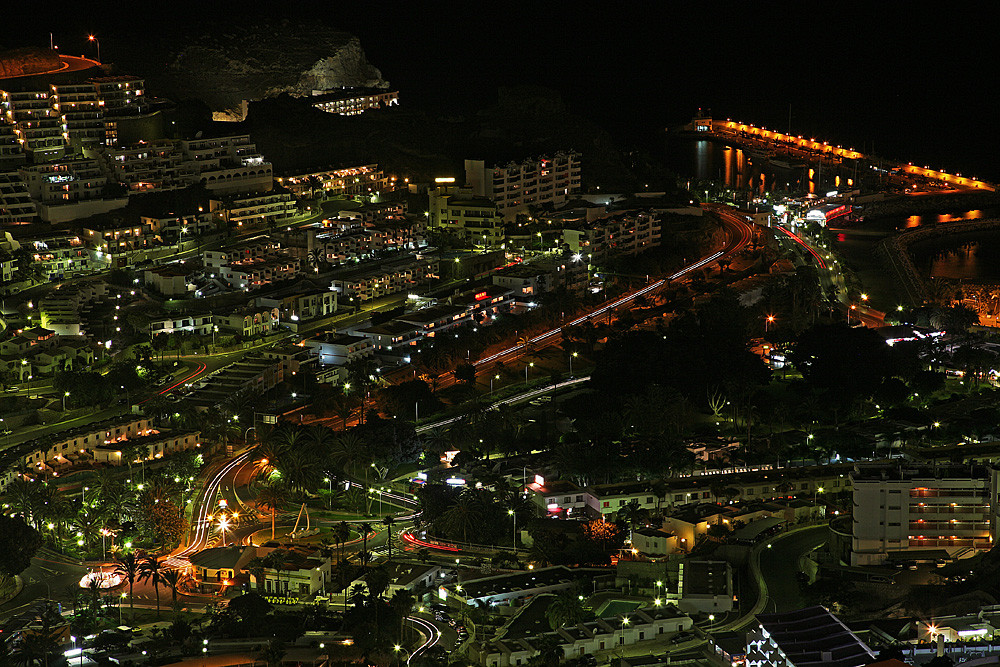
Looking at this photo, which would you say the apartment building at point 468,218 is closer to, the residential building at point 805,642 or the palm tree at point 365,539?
the palm tree at point 365,539

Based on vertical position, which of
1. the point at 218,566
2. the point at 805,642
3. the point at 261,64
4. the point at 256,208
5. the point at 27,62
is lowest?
the point at 218,566

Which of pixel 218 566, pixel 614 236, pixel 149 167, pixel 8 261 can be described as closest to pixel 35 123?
pixel 149 167

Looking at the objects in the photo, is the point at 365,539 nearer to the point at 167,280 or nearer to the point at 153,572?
the point at 153,572

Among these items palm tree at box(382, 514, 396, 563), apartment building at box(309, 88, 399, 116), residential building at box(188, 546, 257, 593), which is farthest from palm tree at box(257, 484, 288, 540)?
apartment building at box(309, 88, 399, 116)

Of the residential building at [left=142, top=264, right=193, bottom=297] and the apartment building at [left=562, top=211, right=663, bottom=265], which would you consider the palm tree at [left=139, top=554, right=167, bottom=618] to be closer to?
the residential building at [left=142, top=264, right=193, bottom=297]

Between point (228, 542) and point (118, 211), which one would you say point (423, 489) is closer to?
point (228, 542)

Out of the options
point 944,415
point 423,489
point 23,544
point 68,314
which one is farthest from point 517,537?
point 68,314

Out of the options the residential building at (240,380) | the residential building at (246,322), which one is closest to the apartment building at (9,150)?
the residential building at (246,322)

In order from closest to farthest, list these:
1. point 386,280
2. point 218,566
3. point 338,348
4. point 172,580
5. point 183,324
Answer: point 172,580
point 218,566
point 338,348
point 183,324
point 386,280
